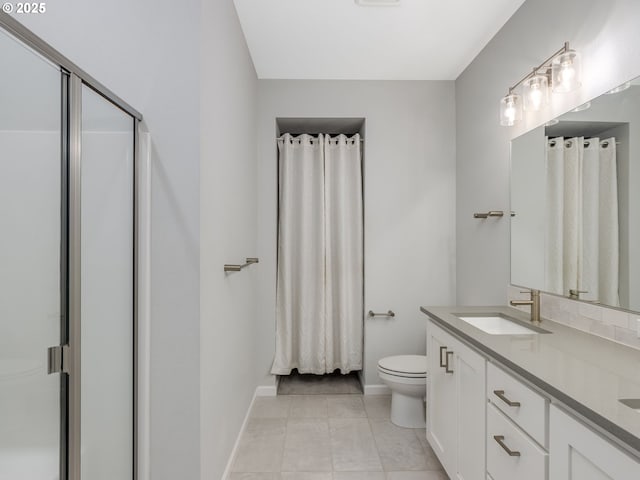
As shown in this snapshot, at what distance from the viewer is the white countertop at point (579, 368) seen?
0.84m

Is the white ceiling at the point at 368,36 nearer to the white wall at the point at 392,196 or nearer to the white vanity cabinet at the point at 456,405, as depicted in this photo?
the white wall at the point at 392,196

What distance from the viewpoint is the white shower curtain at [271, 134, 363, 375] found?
3.23 m

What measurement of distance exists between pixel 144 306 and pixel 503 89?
2.36 meters

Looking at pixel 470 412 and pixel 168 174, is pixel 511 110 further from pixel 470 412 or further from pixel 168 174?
pixel 168 174

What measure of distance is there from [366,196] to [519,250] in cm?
128

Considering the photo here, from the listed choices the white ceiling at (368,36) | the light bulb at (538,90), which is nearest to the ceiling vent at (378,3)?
the white ceiling at (368,36)

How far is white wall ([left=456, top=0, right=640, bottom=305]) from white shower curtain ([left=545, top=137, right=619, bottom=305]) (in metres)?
0.25

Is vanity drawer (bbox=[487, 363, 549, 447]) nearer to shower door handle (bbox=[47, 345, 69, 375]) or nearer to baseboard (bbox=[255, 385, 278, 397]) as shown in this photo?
shower door handle (bbox=[47, 345, 69, 375])

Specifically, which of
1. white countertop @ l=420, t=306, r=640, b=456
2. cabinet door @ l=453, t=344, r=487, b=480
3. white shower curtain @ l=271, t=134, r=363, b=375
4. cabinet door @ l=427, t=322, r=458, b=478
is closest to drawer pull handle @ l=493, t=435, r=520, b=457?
cabinet door @ l=453, t=344, r=487, b=480

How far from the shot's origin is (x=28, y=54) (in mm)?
925

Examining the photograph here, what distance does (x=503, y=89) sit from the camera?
7.68 ft

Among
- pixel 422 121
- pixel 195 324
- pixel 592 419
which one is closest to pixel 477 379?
pixel 592 419

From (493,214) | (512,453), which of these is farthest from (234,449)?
(493,214)

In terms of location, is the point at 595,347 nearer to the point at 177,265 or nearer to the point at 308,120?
the point at 177,265
